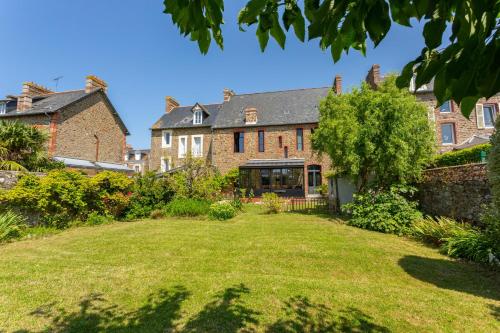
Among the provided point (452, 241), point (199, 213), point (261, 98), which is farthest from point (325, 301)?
point (261, 98)

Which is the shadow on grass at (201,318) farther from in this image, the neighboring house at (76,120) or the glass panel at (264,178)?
the glass panel at (264,178)

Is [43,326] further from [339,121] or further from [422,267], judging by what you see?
[339,121]

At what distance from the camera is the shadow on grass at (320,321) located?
11.1 ft

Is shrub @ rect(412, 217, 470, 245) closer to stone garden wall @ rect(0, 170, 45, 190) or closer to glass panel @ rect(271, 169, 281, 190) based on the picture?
stone garden wall @ rect(0, 170, 45, 190)

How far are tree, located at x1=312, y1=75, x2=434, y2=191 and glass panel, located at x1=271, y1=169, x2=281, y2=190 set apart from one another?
41.4 ft

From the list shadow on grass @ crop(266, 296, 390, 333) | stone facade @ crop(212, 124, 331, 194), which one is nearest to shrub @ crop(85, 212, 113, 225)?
shadow on grass @ crop(266, 296, 390, 333)

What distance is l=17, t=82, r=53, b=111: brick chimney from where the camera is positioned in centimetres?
2347

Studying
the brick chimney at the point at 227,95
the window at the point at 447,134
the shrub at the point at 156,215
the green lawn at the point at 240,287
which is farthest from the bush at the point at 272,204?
the brick chimney at the point at 227,95

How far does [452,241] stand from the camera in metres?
Answer: 6.92

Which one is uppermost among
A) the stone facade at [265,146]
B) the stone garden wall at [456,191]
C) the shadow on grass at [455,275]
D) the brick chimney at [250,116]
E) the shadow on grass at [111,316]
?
the brick chimney at [250,116]

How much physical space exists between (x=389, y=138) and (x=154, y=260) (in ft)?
31.3

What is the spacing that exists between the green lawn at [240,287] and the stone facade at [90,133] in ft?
55.5

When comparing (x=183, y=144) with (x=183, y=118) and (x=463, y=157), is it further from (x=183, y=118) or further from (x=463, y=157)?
(x=463, y=157)

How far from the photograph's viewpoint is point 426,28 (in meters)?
1.17
